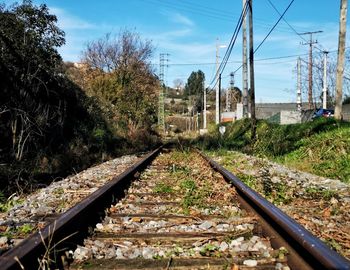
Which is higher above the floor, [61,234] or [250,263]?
[61,234]

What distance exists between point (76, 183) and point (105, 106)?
2386cm

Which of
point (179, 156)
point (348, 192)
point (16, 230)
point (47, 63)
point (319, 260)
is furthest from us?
point (47, 63)

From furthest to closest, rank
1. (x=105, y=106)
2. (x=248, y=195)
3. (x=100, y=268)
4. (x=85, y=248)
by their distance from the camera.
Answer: (x=105, y=106), (x=248, y=195), (x=85, y=248), (x=100, y=268)

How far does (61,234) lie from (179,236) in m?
1.03

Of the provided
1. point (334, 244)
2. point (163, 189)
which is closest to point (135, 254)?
point (334, 244)

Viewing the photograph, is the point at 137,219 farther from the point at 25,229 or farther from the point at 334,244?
the point at 334,244

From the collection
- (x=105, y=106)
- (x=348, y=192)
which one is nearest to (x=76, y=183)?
(x=348, y=192)

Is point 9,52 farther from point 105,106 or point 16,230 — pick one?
point 105,106

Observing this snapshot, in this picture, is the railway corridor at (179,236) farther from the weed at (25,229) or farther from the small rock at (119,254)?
the weed at (25,229)

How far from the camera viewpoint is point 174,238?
164 inches

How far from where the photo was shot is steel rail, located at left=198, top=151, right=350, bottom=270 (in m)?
2.88

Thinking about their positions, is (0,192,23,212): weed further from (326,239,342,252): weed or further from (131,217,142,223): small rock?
(326,239,342,252): weed

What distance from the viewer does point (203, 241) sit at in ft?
13.3

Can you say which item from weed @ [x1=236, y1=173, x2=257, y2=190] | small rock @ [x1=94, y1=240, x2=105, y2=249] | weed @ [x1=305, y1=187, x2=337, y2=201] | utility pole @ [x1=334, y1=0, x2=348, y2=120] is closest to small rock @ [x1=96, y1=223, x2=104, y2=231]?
small rock @ [x1=94, y1=240, x2=105, y2=249]
